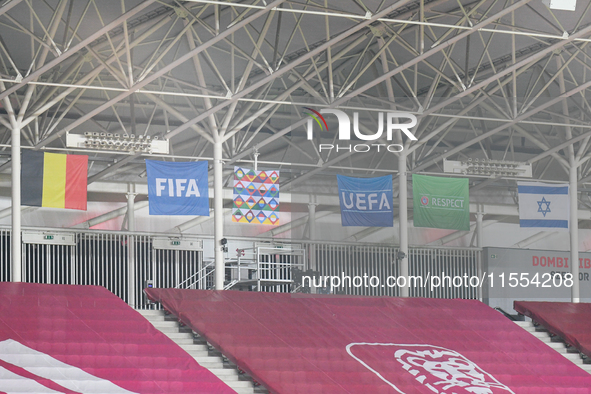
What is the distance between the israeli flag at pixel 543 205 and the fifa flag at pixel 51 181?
10.9 meters

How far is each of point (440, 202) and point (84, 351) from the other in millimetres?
10190

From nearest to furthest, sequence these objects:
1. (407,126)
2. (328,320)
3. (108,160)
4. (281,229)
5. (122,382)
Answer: (122,382), (328,320), (407,126), (108,160), (281,229)

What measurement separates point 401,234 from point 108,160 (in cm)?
846

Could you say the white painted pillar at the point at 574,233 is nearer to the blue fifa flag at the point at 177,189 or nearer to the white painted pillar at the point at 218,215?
the white painted pillar at the point at 218,215

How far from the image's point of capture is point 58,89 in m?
21.5

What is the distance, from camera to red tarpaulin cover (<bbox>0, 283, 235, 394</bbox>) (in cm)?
1455

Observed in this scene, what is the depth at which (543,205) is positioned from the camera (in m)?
23.3

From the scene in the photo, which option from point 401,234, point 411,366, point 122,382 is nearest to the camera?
point 122,382

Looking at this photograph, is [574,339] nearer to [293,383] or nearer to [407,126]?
[407,126]

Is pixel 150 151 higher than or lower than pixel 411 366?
higher

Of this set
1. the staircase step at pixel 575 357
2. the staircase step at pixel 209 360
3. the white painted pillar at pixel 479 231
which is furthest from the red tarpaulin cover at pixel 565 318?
the staircase step at pixel 209 360

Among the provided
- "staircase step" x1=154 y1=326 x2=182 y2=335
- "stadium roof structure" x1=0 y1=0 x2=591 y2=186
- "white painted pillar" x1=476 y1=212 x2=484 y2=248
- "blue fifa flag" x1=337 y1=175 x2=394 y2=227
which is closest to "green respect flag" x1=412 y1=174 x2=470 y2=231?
"blue fifa flag" x1=337 y1=175 x2=394 y2=227

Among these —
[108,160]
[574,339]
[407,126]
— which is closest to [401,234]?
[407,126]

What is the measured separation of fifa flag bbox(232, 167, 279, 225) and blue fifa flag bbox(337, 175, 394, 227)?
1.61 meters
